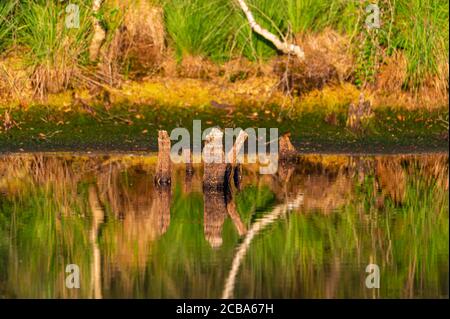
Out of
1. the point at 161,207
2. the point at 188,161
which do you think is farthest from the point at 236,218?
the point at 188,161

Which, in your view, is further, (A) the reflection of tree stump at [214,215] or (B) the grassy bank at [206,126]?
(B) the grassy bank at [206,126]

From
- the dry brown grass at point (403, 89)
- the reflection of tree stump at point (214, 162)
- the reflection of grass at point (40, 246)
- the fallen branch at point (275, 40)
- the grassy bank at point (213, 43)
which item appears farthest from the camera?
the fallen branch at point (275, 40)

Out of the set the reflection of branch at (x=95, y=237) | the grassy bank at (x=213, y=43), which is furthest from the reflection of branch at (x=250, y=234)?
the grassy bank at (x=213, y=43)

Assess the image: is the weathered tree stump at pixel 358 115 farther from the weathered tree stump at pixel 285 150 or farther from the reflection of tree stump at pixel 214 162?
the reflection of tree stump at pixel 214 162

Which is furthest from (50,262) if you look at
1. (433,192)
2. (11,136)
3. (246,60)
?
(246,60)

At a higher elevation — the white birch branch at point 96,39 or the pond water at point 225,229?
the white birch branch at point 96,39

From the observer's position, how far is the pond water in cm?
1149

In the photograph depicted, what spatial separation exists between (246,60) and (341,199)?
534 centimetres

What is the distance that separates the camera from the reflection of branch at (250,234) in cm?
1140

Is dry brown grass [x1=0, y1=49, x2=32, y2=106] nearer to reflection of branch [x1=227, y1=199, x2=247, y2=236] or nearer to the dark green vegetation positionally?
the dark green vegetation

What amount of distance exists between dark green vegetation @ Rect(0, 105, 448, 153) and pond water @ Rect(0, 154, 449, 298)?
427 mm

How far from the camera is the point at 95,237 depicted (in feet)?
43.1

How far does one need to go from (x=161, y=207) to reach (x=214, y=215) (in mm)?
611

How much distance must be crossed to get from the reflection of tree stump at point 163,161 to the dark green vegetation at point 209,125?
2.50 meters
